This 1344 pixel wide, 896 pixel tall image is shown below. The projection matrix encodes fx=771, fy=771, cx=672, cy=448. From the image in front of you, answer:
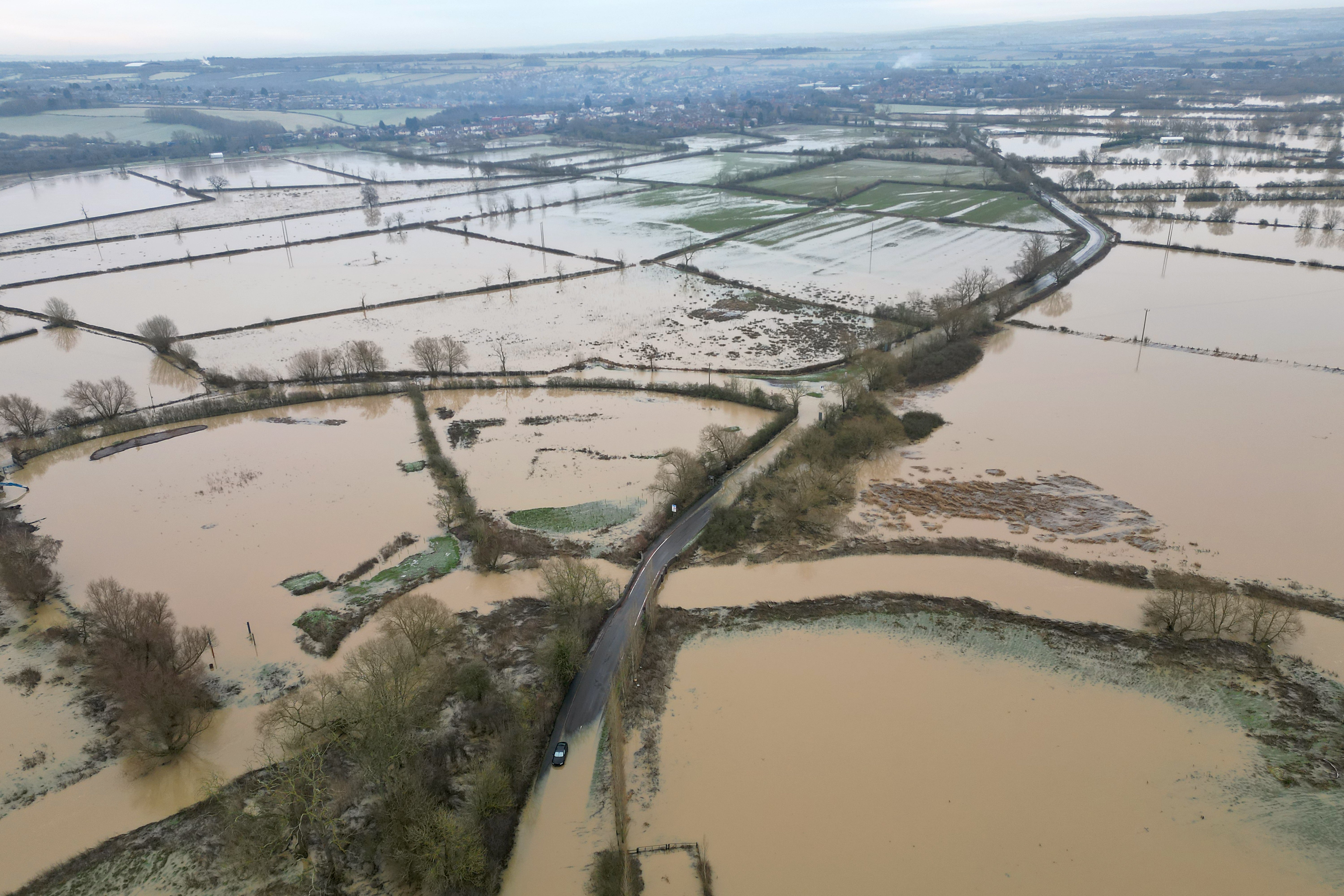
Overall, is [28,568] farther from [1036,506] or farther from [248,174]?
[248,174]

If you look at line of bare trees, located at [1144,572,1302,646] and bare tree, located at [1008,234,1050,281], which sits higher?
bare tree, located at [1008,234,1050,281]

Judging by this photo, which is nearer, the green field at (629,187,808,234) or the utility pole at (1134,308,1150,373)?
the utility pole at (1134,308,1150,373)

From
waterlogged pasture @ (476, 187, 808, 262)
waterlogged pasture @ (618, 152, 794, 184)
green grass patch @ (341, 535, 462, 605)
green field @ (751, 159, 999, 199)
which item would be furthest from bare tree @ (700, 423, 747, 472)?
waterlogged pasture @ (618, 152, 794, 184)

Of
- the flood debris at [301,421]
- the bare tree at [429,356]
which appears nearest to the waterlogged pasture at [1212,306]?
the bare tree at [429,356]

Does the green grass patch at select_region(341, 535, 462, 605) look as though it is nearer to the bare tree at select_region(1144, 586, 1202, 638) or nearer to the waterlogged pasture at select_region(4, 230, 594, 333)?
the bare tree at select_region(1144, 586, 1202, 638)

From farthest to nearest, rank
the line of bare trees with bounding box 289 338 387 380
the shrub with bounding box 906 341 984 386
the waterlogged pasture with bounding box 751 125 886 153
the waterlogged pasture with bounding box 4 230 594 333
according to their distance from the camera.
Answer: the waterlogged pasture with bounding box 751 125 886 153 → the waterlogged pasture with bounding box 4 230 594 333 → the line of bare trees with bounding box 289 338 387 380 → the shrub with bounding box 906 341 984 386

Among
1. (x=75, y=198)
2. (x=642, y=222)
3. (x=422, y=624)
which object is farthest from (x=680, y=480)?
(x=75, y=198)
